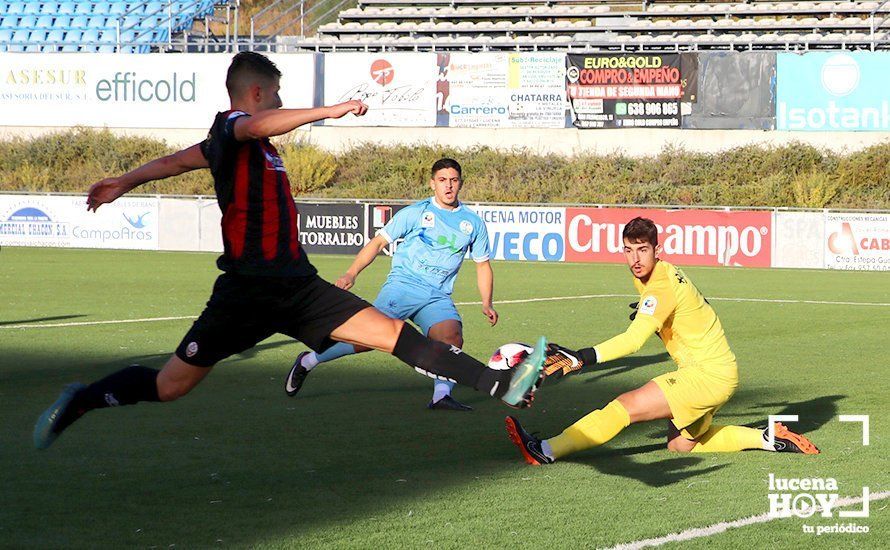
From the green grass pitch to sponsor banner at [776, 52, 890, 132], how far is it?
25366mm

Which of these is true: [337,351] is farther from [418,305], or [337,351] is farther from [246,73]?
[246,73]

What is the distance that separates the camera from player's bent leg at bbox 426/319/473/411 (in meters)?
9.44

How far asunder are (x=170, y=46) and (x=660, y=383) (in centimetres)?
4135

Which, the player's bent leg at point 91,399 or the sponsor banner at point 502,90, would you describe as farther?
the sponsor banner at point 502,90

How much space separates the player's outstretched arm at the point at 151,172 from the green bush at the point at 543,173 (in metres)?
31.8

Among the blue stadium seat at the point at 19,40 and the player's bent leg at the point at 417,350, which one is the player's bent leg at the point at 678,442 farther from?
the blue stadium seat at the point at 19,40

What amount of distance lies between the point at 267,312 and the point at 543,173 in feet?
119

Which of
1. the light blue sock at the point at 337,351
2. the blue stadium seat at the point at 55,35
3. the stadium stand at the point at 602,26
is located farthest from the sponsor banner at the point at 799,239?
the blue stadium seat at the point at 55,35

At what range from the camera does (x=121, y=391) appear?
6.87 m

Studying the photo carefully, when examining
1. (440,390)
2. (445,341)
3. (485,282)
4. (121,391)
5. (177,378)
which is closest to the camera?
(177,378)

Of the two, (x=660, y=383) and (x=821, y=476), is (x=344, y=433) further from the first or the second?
(x=821, y=476)

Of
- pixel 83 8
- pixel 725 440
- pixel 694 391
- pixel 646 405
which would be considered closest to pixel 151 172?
pixel 646 405

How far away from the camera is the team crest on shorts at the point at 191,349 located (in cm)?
646

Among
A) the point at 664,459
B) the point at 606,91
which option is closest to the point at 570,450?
the point at 664,459
